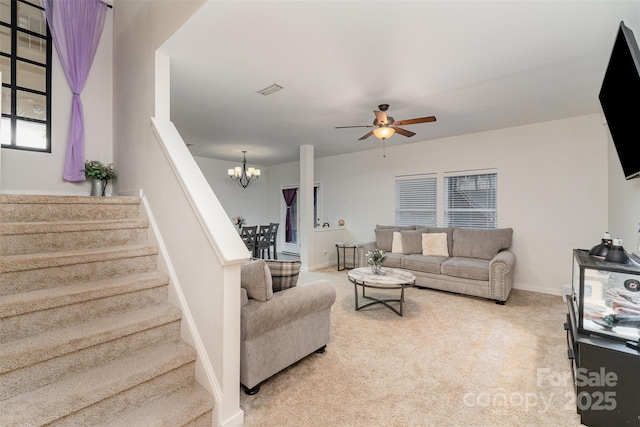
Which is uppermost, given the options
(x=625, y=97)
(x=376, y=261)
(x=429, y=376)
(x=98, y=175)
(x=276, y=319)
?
(x=625, y=97)

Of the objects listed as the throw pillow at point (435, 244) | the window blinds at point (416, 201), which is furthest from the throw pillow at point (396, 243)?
the window blinds at point (416, 201)

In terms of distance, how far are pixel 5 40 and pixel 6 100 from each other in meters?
0.64

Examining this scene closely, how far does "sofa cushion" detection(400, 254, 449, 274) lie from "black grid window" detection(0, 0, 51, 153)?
497cm

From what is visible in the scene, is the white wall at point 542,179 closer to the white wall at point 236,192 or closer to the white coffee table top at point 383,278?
the white coffee table top at point 383,278

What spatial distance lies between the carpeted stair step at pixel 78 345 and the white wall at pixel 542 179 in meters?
4.89

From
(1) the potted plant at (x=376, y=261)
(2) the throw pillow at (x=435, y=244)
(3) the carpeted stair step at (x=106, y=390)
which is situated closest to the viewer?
(3) the carpeted stair step at (x=106, y=390)

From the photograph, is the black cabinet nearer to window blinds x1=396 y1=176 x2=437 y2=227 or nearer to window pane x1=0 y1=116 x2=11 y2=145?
window blinds x1=396 y1=176 x2=437 y2=227

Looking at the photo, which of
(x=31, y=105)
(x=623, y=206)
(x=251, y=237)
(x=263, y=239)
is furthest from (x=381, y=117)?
(x=31, y=105)

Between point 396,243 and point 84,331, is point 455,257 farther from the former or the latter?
point 84,331

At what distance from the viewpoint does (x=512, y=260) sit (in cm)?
402

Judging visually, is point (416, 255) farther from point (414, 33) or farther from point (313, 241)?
point (414, 33)

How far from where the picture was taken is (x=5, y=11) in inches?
113

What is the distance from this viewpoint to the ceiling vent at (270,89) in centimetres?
305

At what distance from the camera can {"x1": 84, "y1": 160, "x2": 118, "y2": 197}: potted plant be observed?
9.75 feet
